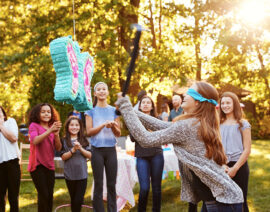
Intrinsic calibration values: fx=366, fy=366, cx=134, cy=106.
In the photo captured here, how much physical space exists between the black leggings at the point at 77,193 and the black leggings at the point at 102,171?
21cm

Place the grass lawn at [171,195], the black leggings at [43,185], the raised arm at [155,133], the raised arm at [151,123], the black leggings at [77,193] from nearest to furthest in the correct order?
the raised arm at [155,133] < the raised arm at [151,123] < the black leggings at [43,185] < the black leggings at [77,193] < the grass lawn at [171,195]

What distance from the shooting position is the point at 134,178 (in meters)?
5.62

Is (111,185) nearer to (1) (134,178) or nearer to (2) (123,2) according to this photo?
(1) (134,178)

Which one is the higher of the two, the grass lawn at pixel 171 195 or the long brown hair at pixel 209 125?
the long brown hair at pixel 209 125

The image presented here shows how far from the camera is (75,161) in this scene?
4.63m

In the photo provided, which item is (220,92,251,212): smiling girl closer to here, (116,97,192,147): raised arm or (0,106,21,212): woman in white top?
(116,97,192,147): raised arm

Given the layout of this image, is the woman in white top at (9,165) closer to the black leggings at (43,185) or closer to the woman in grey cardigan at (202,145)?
the black leggings at (43,185)

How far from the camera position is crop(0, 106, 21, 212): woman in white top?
14.1 feet

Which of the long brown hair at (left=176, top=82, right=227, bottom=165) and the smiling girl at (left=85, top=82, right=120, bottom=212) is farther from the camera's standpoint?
the smiling girl at (left=85, top=82, right=120, bottom=212)

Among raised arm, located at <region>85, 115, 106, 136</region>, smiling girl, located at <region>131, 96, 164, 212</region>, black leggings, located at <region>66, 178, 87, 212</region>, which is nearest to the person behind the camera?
raised arm, located at <region>85, 115, 106, 136</region>

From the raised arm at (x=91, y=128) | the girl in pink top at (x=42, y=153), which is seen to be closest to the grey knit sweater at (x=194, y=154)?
the girl in pink top at (x=42, y=153)

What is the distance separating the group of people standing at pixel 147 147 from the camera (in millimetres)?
2514

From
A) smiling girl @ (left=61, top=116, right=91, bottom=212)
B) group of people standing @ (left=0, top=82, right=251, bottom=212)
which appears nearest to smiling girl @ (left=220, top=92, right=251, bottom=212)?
group of people standing @ (left=0, top=82, right=251, bottom=212)

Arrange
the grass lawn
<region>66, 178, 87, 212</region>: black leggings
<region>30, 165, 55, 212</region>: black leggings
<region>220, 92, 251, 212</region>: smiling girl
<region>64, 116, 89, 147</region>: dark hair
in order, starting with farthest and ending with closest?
the grass lawn, <region>64, 116, 89, 147</region>: dark hair, <region>66, 178, 87, 212</region>: black leggings, <region>30, 165, 55, 212</region>: black leggings, <region>220, 92, 251, 212</region>: smiling girl
